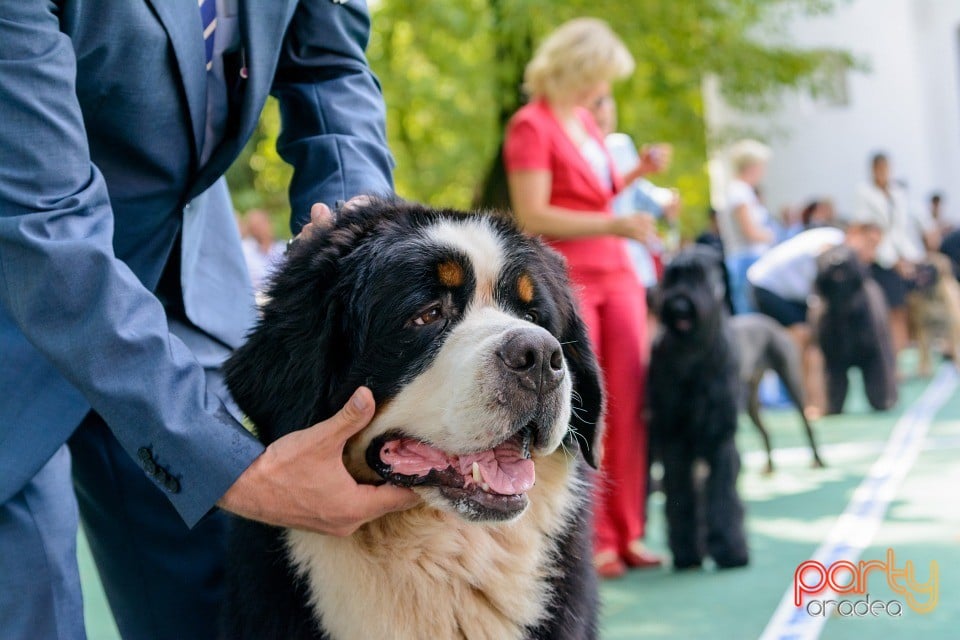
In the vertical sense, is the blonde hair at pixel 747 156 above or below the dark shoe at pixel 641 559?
below

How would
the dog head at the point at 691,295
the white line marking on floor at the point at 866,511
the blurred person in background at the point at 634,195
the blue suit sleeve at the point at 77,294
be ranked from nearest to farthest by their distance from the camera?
the blue suit sleeve at the point at 77,294 < the white line marking on floor at the point at 866,511 < the dog head at the point at 691,295 < the blurred person in background at the point at 634,195

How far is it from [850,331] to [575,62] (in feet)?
21.7

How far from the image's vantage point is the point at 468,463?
7.42ft

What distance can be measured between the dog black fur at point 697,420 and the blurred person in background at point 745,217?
243 inches

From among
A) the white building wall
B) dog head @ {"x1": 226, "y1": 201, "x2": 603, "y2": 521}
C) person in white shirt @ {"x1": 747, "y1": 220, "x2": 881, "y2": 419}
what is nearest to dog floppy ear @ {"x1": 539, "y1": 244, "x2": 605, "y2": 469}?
dog head @ {"x1": 226, "y1": 201, "x2": 603, "y2": 521}

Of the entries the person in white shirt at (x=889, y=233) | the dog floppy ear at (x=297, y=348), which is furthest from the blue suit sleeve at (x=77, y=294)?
the person in white shirt at (x=889, y=233)

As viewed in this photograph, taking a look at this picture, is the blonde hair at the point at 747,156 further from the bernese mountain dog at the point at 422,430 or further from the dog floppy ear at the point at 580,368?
the bernese mountain dog at the point at 422,430

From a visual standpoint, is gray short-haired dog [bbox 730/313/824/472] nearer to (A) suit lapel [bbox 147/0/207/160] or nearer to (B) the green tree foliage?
(B) the green tree foliage

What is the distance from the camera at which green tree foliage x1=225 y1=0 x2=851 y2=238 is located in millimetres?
14156

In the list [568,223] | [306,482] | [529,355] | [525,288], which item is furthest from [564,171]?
[306,482]

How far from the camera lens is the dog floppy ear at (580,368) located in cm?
260

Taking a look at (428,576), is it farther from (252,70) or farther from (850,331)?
(850,331)

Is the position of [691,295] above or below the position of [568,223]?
below

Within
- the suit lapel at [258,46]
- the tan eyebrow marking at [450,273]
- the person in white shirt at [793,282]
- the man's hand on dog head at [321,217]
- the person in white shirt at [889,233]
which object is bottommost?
the person in white shirt at [889,233]
